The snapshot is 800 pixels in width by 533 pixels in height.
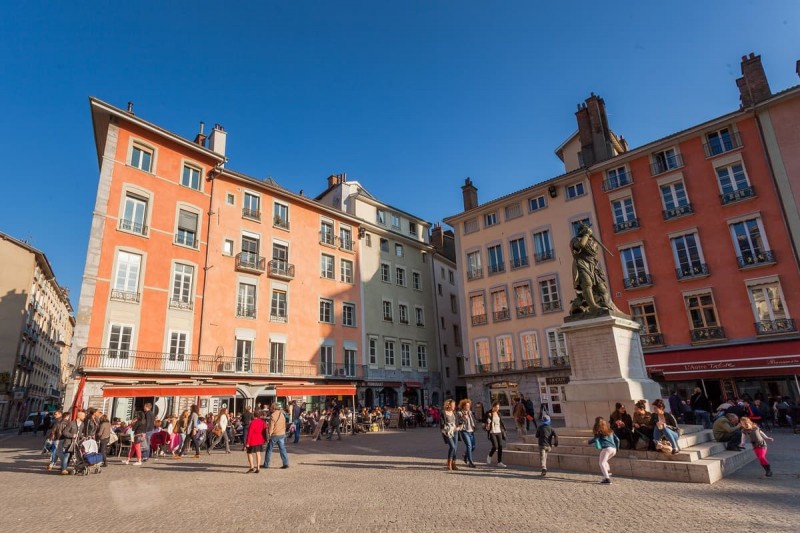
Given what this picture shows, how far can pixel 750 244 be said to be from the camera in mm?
22984

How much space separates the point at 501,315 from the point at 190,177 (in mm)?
21867

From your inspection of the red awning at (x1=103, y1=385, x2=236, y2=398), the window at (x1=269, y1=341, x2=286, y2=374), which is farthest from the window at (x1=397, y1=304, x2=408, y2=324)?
the red awning at (x1=103, y1=385, x2=236, y2=398)

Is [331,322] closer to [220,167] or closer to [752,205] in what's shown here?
[220,167]

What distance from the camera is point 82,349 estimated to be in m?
20.0

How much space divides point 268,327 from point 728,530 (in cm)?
2468

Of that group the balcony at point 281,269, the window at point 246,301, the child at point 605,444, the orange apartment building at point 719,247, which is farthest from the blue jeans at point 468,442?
the balcony at point 281,269

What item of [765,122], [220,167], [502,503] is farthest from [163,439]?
[765,122]

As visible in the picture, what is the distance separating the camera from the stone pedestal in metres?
10.4

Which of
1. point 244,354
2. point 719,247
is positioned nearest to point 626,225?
point 719,247

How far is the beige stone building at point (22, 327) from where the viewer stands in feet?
128

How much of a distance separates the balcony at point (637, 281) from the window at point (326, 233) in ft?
63.8

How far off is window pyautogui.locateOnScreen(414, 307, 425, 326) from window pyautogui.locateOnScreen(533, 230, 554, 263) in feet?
35.9

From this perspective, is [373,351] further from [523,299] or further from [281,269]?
[523,299]

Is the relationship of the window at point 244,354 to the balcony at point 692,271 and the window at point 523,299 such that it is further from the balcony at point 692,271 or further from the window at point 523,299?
the balcony at point 692,271
